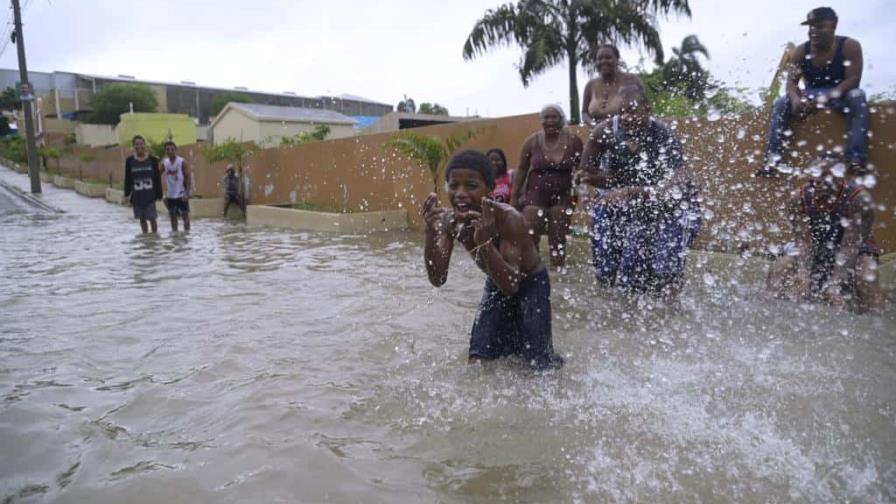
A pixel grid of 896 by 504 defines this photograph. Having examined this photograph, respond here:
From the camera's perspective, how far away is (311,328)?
4.73 metres

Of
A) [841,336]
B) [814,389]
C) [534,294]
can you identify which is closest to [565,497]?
[534,294]

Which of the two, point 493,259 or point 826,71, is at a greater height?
point 826,71

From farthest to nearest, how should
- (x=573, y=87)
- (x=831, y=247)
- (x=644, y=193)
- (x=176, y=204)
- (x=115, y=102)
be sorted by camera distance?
(x=115, y=102) < (x=573, y=87) < (x=176, y=204) < (x=644, y=193) < (x=831, y=247)

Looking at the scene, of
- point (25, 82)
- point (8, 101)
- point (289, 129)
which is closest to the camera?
point (25, 82)

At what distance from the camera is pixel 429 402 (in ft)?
10.4

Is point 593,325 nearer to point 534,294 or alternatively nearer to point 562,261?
point 534,294

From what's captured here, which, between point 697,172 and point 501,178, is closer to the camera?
point 697,172

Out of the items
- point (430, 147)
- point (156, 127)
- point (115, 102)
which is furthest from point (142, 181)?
point (115, 102)

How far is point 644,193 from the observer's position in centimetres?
496

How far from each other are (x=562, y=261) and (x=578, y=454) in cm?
422

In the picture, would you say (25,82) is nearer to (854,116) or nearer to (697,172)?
(697,172)

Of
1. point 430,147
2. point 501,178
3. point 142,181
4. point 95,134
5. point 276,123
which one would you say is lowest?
point 501,178

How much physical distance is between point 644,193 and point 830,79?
1.73 meters

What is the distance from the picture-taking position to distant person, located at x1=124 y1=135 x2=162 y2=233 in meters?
10.8
